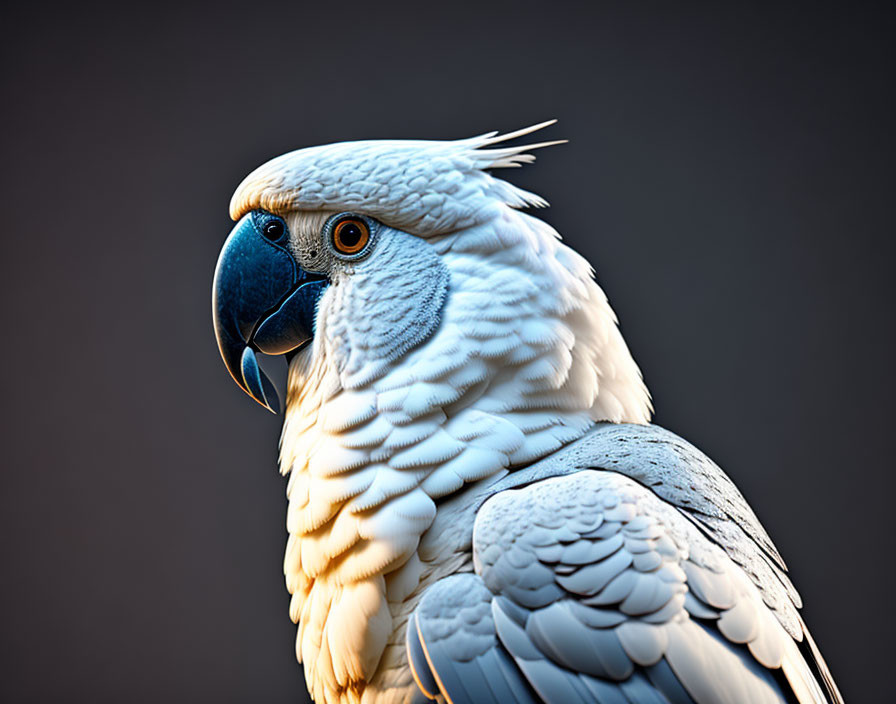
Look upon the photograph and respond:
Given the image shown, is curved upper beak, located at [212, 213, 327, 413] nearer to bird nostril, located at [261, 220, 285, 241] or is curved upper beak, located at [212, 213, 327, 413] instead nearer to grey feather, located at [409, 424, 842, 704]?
bird nostril, located at [261, 220, 285, 241]

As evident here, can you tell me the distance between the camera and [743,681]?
0.99 metres

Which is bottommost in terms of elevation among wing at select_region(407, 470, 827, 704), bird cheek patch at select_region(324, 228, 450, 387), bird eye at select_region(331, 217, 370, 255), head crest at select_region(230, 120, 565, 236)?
wing at select_region(407, 470, 827, 704)

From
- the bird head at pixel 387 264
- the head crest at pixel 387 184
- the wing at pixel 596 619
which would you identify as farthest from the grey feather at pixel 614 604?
the head crest at pixel 387 184

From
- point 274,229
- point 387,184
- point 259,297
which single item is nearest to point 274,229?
point 274,229

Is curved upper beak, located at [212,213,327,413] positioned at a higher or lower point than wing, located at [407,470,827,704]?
higher

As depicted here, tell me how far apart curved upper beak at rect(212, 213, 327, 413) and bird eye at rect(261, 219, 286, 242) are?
0.01 metres

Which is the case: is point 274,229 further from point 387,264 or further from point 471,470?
point 471,470

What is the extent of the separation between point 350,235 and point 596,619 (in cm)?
69

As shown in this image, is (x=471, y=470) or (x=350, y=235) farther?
(x=350, y=235)

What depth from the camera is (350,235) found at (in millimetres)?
1254

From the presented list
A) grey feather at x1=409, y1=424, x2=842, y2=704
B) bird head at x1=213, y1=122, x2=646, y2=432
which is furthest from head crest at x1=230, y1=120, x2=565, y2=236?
grey feather at x1=409, y1=424, x2=842, y2=704

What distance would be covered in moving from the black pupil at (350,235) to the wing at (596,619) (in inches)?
19.6

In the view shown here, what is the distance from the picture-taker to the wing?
97cm

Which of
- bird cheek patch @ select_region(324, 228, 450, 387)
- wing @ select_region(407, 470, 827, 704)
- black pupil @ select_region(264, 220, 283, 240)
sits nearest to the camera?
wing @ select_region(407, 470, 827, 704)
